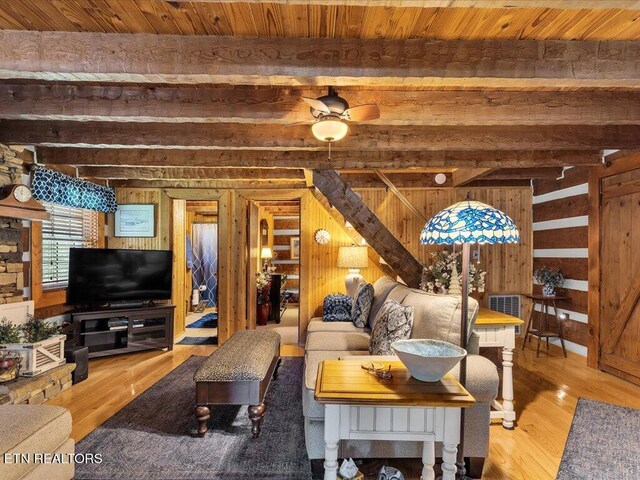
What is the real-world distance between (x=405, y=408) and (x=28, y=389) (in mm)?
3205

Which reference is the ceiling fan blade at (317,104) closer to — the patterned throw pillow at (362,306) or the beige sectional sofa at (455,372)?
the beige sectional sofa at (455,372)

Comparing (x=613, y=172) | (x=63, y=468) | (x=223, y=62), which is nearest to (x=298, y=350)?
(x=63, y=468)

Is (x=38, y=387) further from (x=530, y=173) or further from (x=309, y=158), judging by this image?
(x=530, y=173)

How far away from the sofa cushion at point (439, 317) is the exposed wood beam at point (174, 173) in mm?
2972

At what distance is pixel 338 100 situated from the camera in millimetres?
2422

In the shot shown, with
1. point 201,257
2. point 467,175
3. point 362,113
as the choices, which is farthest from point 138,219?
point 467,175

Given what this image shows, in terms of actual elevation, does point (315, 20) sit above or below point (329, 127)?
above

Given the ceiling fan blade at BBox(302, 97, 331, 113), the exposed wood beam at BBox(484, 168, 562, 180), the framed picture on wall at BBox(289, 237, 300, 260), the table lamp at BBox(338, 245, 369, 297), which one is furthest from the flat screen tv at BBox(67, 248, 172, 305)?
the exposed wood beam at BBox(484, 168, 562, 180)

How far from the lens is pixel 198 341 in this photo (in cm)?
565

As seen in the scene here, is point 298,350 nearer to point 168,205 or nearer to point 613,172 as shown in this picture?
point 168,205

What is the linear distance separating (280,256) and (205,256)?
6.41 feet

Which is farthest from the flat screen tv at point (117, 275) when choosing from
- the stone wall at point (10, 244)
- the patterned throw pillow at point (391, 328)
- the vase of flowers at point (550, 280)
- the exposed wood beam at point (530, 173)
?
the vase of flowers at point (550, 280)

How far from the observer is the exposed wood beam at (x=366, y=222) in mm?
4312

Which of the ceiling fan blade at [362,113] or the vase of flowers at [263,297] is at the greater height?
the ceiling fan blade at [362,113]
